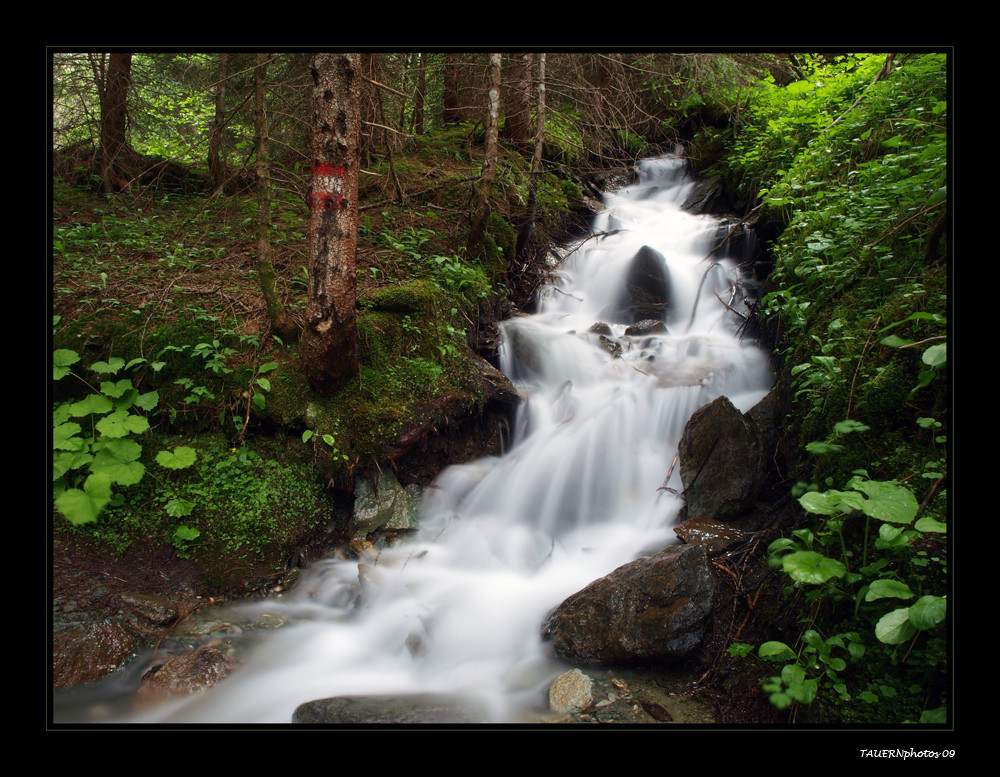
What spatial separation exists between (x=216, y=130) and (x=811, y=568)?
5959 mm

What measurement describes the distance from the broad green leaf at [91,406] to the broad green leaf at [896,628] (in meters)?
4.83

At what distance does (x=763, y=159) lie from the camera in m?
8.11

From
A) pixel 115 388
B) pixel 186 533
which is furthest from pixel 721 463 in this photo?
pixel 115 388

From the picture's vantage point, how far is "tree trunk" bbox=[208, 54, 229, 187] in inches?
219

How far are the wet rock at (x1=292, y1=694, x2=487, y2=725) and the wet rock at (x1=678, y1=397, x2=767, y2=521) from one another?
90.3 inches

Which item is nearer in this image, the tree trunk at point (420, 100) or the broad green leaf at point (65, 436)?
the broad green leaf at point (65, 436)

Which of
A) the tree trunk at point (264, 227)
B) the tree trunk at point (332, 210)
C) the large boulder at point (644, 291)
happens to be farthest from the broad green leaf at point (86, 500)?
the large boulder at point (644, 291)

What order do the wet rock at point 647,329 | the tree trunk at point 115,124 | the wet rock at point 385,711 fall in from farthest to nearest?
1. the wet rock at point 647,329
2. the tree trunk at point 115,124
3. the wet rock at point 385,711

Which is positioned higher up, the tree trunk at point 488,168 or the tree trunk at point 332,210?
the tree trunk at point 488,168

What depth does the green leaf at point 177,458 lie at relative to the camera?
3682mm

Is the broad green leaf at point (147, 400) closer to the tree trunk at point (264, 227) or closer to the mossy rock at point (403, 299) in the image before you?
the tree trunk at point (264, 227)

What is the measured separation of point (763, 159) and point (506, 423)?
6463 millimetres
